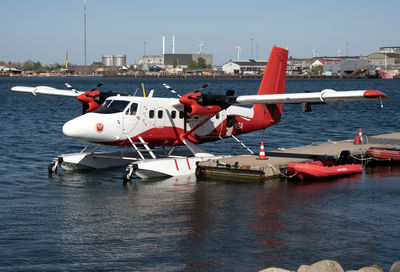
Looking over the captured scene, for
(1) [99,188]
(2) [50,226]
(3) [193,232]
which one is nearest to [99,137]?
(1) [99,188]

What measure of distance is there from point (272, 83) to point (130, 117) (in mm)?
7906

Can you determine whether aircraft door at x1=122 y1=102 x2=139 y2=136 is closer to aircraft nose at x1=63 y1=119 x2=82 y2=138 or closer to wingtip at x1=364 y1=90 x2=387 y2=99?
aircraft nose at x1=63 y1=119 x2=82 y2=138

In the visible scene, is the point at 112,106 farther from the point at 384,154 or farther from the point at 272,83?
the point at 384,154

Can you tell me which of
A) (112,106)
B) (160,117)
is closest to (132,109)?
(112,106)

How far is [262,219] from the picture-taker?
17.8m

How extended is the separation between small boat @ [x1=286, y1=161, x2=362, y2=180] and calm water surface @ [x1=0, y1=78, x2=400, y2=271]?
1.52ft

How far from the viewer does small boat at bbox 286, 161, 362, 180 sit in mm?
23922

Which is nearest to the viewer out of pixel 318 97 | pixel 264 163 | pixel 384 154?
pixel 318 97

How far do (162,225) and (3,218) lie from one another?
511 centimetres

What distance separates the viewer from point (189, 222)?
17391mm

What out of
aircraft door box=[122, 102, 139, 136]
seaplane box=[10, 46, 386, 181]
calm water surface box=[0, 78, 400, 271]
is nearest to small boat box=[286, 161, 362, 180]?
calm water surface box=[0, 78, 400, 271]

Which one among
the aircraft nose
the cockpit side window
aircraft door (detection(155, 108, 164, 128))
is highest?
the cockpit side window

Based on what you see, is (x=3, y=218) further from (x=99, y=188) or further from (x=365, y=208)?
(x=365, y=208)

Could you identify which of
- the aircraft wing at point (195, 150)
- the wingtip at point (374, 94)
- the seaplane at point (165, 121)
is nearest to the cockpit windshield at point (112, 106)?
the seaplane at point (165, 121)
